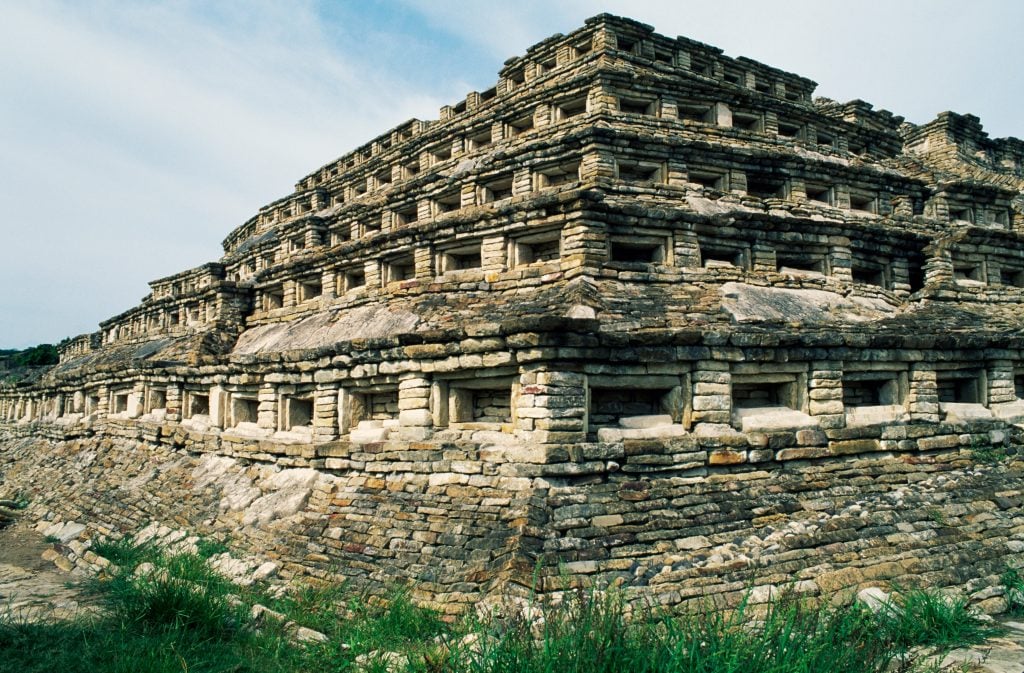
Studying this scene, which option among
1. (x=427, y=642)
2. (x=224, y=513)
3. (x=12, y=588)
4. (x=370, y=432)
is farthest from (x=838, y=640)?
(x=12, y=588)

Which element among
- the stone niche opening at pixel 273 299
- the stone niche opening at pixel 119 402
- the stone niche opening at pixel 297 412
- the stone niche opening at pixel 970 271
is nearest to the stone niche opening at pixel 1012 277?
the stone niche opening at pixel 970 271

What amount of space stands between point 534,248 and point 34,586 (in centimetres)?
1194

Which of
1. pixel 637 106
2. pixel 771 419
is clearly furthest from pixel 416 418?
pixel 637 106

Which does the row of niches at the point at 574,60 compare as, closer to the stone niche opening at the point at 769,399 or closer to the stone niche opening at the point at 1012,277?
the stone niche opening at the point at 1012,277

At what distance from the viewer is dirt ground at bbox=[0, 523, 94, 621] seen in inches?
265

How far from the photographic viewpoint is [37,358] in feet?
174

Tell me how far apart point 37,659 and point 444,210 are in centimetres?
1483

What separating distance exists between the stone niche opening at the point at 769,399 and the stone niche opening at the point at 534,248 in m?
5.77

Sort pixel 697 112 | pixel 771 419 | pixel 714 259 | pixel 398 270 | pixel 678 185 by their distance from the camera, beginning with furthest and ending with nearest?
pixel 697 112, pixel 398 270, pixel 678 185, pixel 714 259, pixel 771 419

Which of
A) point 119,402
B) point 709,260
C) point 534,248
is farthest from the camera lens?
point 119,402

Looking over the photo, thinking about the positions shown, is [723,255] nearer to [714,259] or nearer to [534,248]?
[714,259]

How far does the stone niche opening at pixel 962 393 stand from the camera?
32.5ft

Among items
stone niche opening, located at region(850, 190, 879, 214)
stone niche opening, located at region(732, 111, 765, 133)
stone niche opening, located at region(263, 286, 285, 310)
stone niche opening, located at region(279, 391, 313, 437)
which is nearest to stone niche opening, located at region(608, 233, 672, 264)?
stone niche opening, located at region(732, 111, 765, 133)

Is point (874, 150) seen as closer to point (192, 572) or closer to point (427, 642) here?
point (427, 642)
